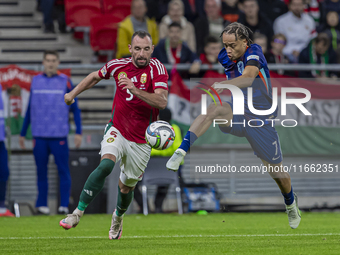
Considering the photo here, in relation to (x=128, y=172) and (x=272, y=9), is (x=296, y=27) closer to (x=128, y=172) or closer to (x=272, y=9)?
(x=272, y=9)

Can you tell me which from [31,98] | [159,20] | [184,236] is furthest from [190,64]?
[184,236]

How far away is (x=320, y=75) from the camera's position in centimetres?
A: 1283

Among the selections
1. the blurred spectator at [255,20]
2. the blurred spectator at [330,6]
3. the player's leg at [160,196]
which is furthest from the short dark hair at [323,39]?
the player's leg at [160,196]

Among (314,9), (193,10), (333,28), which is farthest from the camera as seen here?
(314,9)

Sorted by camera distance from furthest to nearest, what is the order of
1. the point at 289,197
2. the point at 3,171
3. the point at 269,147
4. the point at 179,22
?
the point at 179,22 → the point at 3,171 → the point at 289,197 → the point at 269,147

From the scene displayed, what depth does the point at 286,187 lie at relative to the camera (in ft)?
24.4

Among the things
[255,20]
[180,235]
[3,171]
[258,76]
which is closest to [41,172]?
[3,171]

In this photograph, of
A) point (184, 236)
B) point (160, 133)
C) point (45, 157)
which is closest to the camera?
point (160, 133)

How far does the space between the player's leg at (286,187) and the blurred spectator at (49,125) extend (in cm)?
476

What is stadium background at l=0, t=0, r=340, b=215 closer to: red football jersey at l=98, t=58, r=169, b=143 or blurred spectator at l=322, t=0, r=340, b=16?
blurred spectator at l=322, t=0, r=340, b=16

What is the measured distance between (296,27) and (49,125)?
21.2 ft

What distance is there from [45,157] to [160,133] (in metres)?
4.88

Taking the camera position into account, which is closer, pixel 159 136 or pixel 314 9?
pixel 159 136

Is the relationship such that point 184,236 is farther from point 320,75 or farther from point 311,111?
point 320,75
